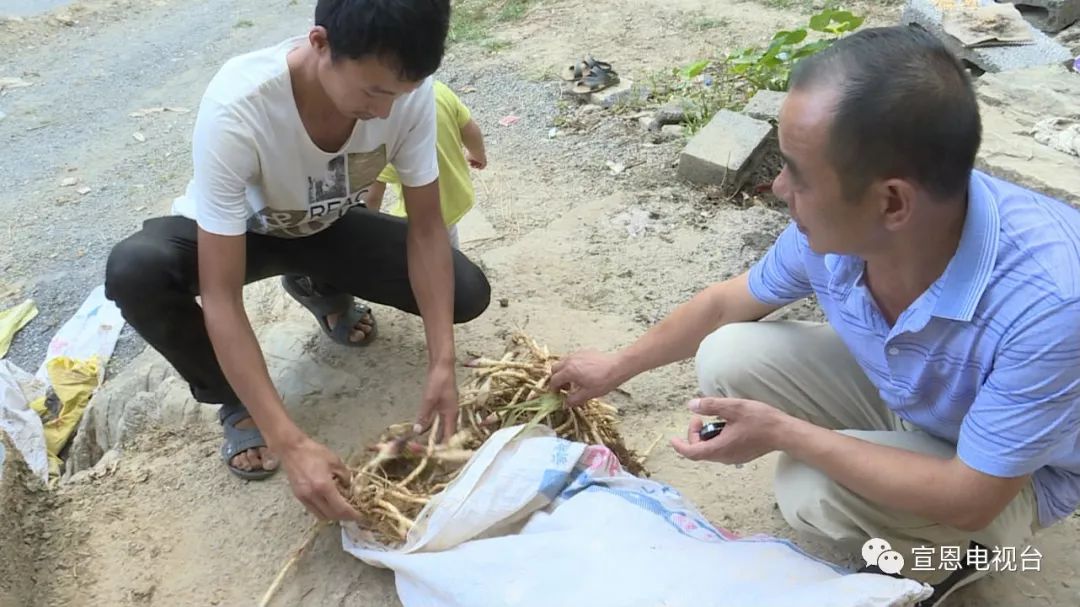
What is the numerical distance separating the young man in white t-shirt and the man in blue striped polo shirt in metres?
0.81

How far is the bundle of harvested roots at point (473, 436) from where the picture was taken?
1.92m

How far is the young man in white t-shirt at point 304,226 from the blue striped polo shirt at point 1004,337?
3.56 feet

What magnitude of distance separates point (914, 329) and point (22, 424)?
9.11 feet

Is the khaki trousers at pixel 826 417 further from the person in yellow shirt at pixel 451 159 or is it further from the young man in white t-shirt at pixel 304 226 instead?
the person in yellow shirt at pixel 451 159

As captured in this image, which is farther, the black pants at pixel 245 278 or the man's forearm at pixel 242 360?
the black pants at pixel 245 278

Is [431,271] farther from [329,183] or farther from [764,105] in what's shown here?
[764,105]

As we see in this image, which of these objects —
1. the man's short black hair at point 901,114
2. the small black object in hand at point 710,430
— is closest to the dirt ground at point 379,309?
the small black object in hand at point 710,430

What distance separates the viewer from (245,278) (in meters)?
2.37

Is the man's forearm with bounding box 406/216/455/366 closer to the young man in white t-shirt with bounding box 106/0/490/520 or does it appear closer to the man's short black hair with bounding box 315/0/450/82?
the young man in white t-shirt with bounding box 106/0/490/520

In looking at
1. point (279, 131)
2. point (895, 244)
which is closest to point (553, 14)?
point (279, 131)

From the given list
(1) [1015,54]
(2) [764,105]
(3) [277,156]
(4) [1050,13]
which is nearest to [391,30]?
(3) [277,156]

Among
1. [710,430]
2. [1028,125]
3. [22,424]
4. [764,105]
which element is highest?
[710,430]

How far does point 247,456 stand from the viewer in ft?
7.75

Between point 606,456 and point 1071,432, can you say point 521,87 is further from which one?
point 1071,432
